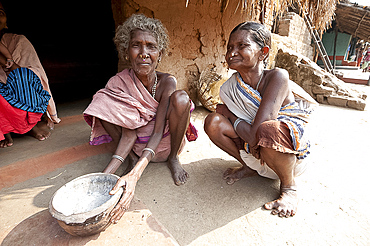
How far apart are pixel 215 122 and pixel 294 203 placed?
0.79 m

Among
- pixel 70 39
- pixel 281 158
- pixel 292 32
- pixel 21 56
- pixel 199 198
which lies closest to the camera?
pixel 281 158

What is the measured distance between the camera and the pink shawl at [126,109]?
1.69 meters

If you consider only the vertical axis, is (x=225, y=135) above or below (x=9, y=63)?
below

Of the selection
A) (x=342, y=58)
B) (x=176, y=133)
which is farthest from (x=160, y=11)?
(x=342, y=58)

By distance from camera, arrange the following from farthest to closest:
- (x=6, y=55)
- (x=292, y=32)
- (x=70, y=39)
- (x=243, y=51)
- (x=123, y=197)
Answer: (x=292, y=32)
(x=70, y=39)
(x=6, y=55)
(x=243, y=51)
(x=123, y=197)

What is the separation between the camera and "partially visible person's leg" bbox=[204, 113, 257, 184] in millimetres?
1645

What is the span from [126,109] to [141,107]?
0.12 metres

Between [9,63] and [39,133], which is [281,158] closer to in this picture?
[39,133]

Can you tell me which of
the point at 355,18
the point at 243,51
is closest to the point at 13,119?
the point at 243,51

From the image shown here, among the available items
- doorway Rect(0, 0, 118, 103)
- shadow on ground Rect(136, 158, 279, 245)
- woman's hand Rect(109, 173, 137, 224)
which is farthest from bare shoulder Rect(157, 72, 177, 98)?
doorway Rect(0, 0, 118, 103)

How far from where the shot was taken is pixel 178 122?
1.77 meters

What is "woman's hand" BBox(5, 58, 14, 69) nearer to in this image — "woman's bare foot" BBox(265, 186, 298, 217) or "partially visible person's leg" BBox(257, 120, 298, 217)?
"partially visible person's leg" BBox(257, 120, 298, 217)

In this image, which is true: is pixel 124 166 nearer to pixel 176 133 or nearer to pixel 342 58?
pixel 176 133

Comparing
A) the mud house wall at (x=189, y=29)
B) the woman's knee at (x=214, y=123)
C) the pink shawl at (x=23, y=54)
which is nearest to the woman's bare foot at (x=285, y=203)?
the woman's knee at (x=214, y=123)
